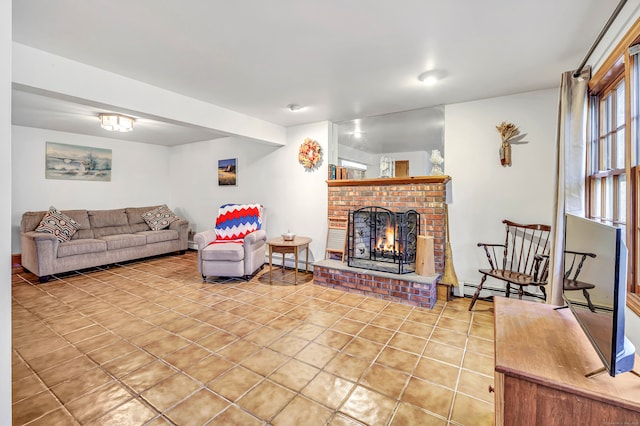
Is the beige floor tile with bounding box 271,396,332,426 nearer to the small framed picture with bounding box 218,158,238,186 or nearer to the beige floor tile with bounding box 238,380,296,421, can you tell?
the beige floor tile with bounding box 238,380,296,421

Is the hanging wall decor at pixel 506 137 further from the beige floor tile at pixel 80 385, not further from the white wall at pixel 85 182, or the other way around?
the white wall at pixel 85 182

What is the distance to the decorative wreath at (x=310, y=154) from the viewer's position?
4.30 meters

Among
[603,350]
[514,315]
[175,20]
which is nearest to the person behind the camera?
[603,350]

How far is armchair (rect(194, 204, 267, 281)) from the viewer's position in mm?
3930

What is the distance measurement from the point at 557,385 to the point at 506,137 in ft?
9.34

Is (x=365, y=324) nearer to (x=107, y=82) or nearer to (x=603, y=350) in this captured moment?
(x=603, y=350)

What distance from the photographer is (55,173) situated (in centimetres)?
490

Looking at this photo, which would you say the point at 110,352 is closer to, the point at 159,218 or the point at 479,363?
the point at 479,363

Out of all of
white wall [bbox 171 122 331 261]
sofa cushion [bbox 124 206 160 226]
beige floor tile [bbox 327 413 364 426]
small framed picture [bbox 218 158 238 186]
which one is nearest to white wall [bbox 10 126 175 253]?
sofa cushion [bbox 124 206 160 226]

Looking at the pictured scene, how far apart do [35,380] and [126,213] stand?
13.9 ft

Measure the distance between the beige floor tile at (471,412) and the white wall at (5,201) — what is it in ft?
6.54

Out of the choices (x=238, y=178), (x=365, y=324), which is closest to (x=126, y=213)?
(x=238, y=178)

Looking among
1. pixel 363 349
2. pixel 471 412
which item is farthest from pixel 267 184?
pixel 471 412

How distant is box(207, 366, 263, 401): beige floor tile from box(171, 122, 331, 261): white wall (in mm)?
2560
